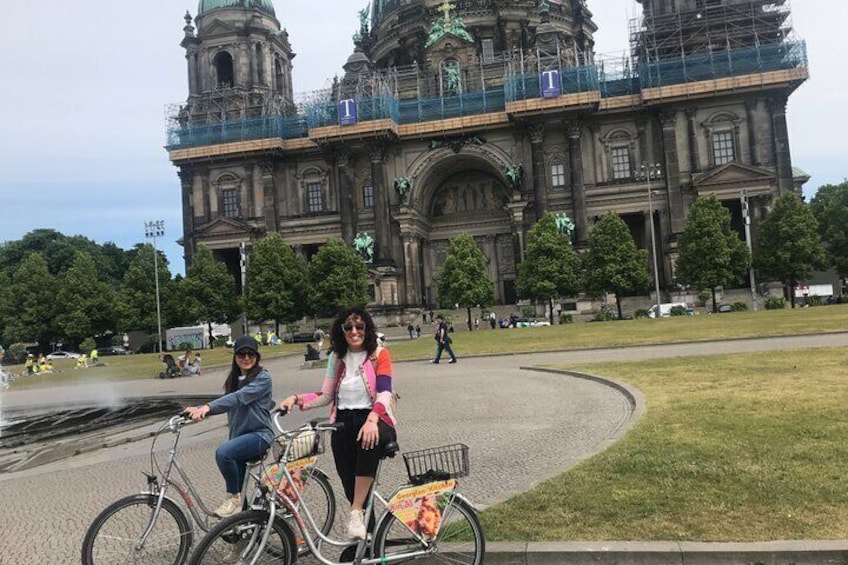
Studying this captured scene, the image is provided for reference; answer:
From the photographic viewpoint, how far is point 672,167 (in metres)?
63.8

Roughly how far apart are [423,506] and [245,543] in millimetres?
1351

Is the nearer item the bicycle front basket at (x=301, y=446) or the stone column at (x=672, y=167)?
the bicycle front basket at (x=301, y=446)

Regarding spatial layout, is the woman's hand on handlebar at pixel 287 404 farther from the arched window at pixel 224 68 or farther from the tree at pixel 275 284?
the arched window at pixel 224 68

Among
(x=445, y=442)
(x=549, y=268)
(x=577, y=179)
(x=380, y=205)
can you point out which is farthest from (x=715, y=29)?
(x=445, y=442)

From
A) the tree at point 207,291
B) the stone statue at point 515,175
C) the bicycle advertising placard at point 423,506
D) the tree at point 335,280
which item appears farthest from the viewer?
the stone statue at point 515,175

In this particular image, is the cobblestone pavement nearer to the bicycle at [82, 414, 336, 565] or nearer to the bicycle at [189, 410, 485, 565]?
the bicycle at [82, 414, 336, 565]

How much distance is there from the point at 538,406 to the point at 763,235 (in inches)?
2027

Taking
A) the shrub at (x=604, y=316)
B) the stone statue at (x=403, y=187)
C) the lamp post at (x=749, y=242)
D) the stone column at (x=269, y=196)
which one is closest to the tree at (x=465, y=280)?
the stone statue at (x=403, y=187)

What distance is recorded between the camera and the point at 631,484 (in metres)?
7.19

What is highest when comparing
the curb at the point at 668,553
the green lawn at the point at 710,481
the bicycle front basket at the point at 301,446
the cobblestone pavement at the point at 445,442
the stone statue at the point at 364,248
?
the stone statue at the point at 364,248

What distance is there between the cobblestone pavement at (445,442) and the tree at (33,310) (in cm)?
5998

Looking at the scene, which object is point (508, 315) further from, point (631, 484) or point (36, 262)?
point (631, 484)

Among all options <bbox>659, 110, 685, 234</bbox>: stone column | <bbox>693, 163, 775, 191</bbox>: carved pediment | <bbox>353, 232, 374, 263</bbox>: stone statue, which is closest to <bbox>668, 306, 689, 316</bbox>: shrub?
Result: <bbox>659, 110, 685, 234</bbox>: stone column

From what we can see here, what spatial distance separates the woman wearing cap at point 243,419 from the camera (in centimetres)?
596
